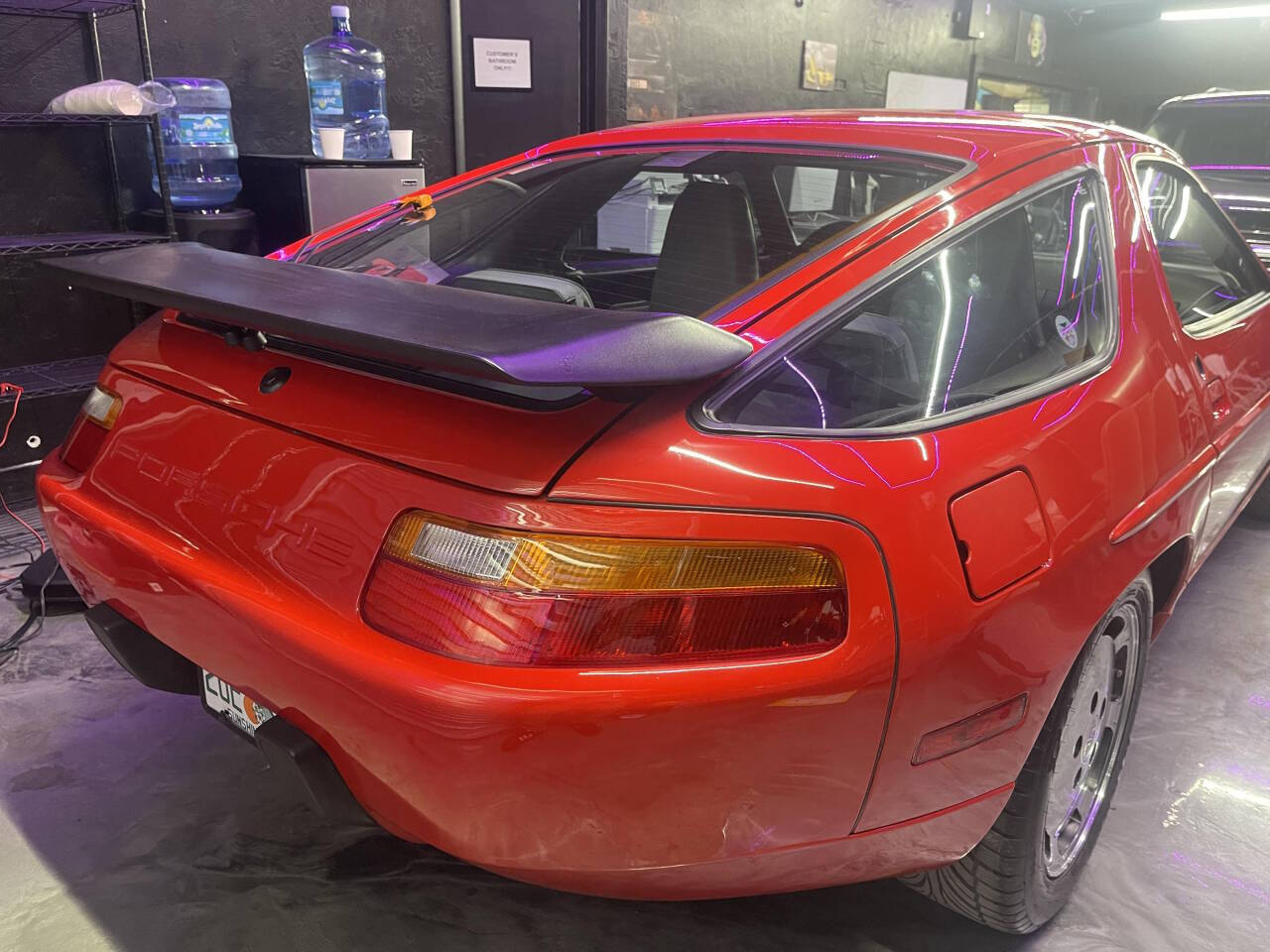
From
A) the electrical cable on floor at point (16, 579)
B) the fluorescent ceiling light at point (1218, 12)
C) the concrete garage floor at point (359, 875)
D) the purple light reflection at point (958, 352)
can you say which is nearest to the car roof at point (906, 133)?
A: the purple light reflection at point (958, 352)

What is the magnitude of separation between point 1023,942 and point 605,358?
3.98 feet

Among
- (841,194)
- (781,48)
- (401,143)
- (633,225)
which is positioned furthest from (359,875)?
(781,48)

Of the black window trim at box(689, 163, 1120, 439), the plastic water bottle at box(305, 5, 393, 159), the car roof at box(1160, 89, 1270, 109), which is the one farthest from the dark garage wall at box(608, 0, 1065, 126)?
the black window trim at box(689, 163, 1120, 439)

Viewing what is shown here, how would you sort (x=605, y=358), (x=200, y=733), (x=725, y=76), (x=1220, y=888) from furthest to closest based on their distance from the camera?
(x=725, y=76)
(x=200, y=733)
(x=1220, y=888)
(x=605, y=358)

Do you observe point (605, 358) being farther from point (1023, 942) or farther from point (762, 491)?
point (1023, 942)

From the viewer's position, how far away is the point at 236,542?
3.85 ft

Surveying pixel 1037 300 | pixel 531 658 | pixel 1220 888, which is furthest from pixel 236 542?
pixel 1220 888

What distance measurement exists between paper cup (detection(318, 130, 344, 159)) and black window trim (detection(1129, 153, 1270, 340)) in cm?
299

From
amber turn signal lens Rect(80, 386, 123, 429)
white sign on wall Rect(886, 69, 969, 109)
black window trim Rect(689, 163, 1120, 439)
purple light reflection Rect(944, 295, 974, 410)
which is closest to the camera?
black window trim Rect(689, 163, 1120, 439)

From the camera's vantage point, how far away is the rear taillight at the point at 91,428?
145cm

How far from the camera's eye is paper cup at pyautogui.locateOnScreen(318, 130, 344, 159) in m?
3.72

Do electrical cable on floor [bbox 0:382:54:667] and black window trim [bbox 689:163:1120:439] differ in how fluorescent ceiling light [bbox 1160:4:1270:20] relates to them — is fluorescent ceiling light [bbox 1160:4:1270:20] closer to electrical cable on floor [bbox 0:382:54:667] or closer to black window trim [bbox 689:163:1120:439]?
black window trim [bbox 689:163:1120:439]

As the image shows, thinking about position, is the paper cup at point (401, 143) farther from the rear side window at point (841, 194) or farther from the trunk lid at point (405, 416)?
the trunk lid at point (405, 416)

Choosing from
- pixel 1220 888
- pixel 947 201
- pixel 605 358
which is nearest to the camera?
pixel 605 358
